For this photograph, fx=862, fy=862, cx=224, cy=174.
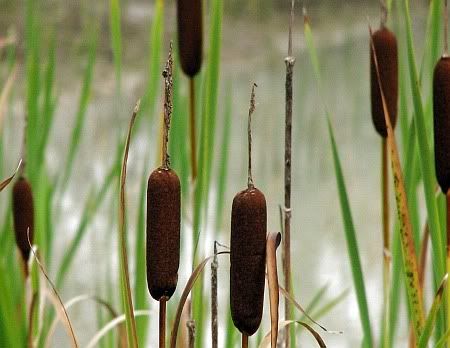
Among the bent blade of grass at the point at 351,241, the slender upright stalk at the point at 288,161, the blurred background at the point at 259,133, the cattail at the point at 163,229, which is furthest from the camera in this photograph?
the blurred background at the point at 259,133

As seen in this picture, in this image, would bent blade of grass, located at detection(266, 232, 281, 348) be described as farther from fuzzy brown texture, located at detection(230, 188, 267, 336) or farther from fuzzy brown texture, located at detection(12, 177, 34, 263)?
fuzzy brown texture, located at detection(12, 177, 34, 263)

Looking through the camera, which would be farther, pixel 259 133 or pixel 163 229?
pixel 259 133

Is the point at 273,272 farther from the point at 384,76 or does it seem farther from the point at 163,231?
the point at 384,76

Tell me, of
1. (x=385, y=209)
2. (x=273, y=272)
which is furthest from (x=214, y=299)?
(x=385, y=209)

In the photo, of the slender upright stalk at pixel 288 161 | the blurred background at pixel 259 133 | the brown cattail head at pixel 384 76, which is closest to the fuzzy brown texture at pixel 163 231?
the slender upright stalk at pixel 288 161

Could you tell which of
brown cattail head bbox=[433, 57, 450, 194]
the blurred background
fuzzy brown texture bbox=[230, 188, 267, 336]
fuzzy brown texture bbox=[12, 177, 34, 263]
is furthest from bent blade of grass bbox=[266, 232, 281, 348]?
the blurred background

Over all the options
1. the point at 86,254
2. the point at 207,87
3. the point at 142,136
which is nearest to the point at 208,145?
the point at 207,87

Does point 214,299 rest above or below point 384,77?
below

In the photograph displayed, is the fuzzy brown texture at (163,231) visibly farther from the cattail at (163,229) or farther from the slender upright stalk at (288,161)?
the slender upright stalk at (288,161)
